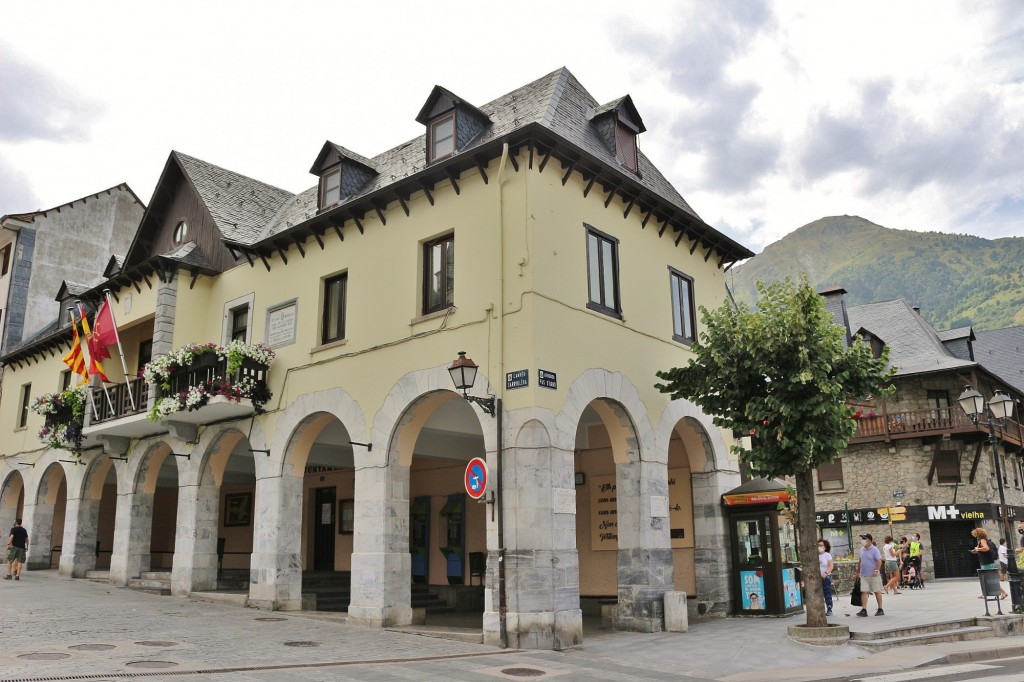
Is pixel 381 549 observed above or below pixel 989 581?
above

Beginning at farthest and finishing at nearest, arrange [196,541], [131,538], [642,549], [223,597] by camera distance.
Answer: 1. [131,538]
2. [196,541]
3. [223,597]
4. [642,549]

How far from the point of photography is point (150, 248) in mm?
23953

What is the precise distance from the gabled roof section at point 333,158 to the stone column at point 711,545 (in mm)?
10730

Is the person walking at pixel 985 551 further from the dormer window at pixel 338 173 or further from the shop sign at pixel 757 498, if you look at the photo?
the dormer window at pixel 338 173

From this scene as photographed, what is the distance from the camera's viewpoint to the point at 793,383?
1399 centimetres

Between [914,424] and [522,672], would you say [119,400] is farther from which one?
[914,424]

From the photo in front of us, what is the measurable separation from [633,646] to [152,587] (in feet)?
43.5

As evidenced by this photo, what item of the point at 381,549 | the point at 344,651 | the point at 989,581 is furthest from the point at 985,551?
the point at 344,651

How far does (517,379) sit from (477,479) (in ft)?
6.01

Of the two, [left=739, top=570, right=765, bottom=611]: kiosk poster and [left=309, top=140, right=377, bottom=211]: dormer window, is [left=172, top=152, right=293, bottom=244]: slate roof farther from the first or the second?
[left=739, top=570, right=765, bottom=611]: kiosk poster

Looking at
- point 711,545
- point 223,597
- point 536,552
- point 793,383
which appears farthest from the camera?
point 223,597

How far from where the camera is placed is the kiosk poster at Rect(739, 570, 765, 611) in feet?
57.1

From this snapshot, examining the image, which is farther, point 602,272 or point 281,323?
point 281,323

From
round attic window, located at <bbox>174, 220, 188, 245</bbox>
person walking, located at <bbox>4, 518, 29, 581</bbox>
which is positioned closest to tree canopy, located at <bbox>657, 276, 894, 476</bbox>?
round attic window, located at <bbox>174, 220, 188, 245</bbox>
